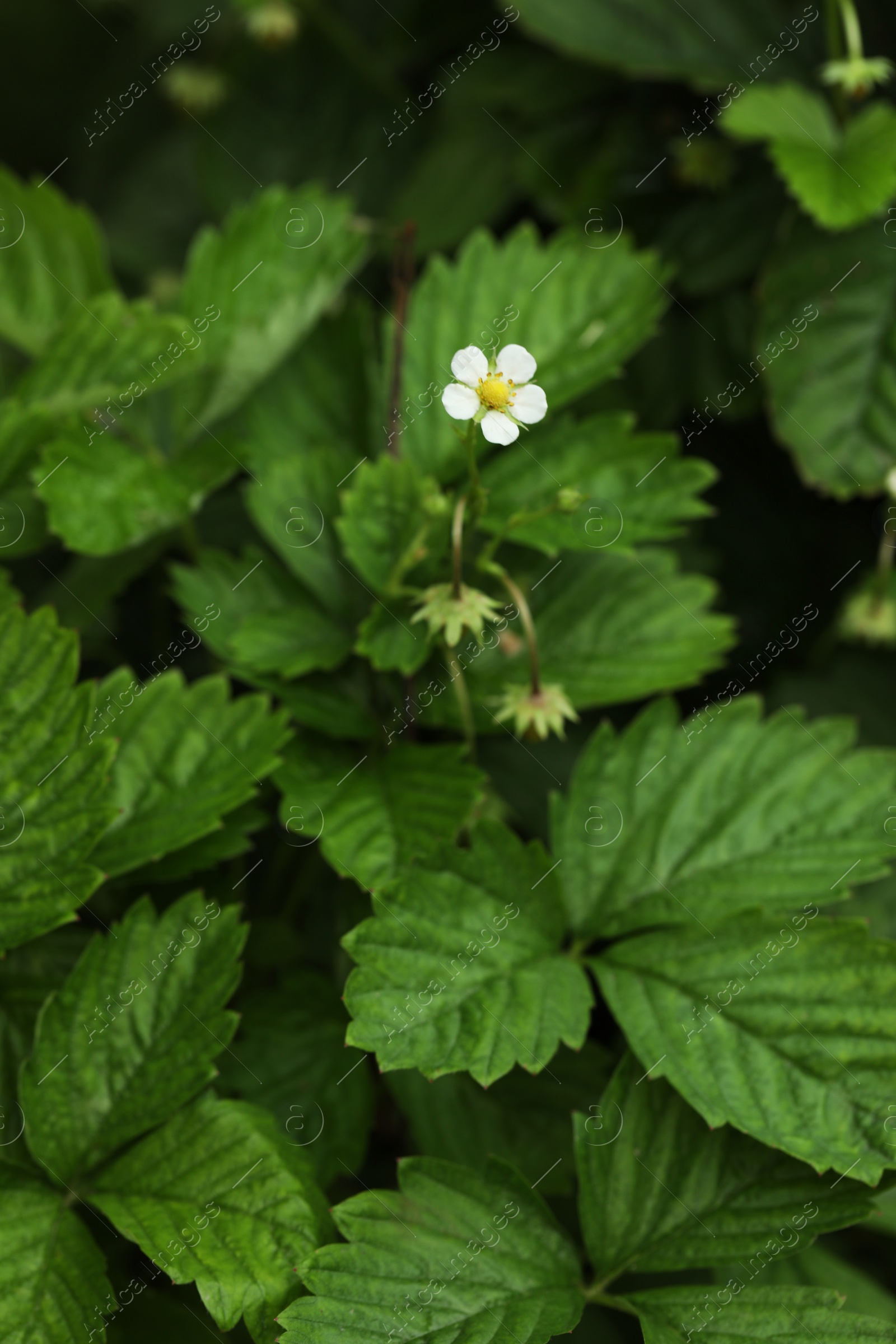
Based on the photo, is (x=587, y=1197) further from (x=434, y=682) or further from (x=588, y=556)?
(x=588, y=556)

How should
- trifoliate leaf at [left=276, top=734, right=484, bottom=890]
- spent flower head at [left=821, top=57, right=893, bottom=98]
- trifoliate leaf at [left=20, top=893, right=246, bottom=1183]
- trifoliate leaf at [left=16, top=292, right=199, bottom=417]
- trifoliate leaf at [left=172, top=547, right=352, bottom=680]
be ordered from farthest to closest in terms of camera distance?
1. spent flower head at [left=821, top=57, right=893, bottom=98]
2. trifoliate leaf at [left=16, top=292, right=199, bottom=417]
3. trifoliate leaf at [left=172, top=547, right=352, bottom=680]
4. trifoliate leaf at [left=276, top=734, right=484, bottom=890]
5. trifoliate leaf at [left=20, top=893, right=246, bottom=1183]

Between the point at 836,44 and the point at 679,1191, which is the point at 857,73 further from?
the point at 679,1191

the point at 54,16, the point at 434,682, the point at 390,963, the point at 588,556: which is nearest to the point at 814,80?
the point at 588,556

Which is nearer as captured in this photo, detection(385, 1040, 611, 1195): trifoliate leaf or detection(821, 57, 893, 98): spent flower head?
detection(385, 1040, 611, 1195): trifoliate leaf

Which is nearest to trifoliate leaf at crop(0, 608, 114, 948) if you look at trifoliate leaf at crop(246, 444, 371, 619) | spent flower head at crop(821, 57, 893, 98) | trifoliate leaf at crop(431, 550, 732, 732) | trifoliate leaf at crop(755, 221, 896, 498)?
trifoliate leaf at crop(246, 444, 371, 619)

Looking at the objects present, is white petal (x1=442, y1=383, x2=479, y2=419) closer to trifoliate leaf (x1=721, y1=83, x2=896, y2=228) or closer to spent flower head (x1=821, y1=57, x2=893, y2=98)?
trifoliate leaf (x1=721, y1=83, x2=896, y2=228)

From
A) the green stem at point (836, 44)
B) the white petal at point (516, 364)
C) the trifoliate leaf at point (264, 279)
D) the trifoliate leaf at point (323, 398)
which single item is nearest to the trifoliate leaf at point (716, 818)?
the white petal at point (516, 364)
